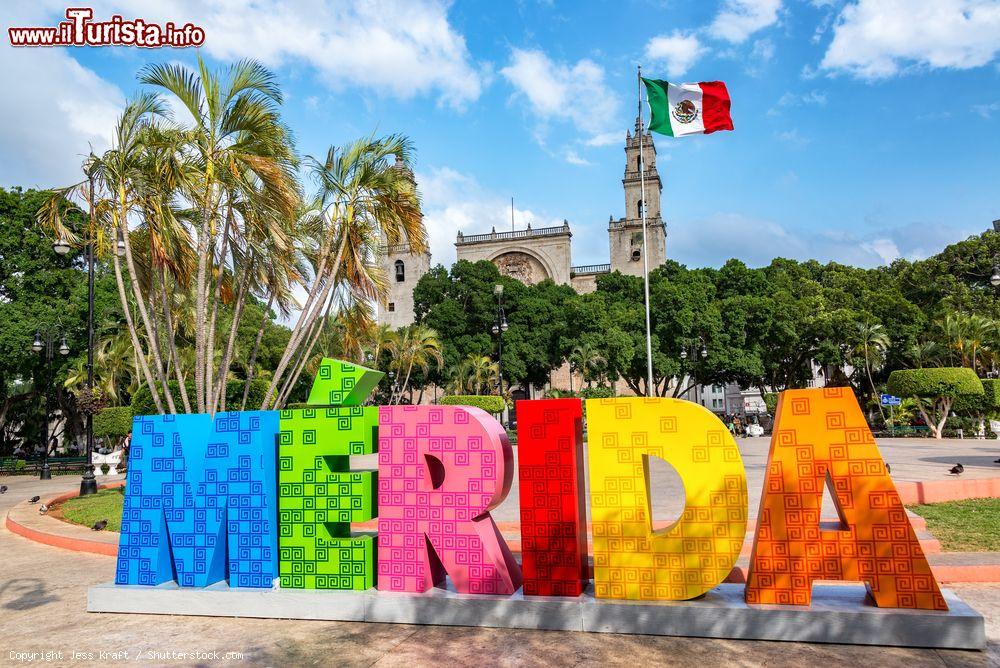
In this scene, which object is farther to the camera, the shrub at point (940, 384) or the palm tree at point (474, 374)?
the palm tree at point (474, 374)

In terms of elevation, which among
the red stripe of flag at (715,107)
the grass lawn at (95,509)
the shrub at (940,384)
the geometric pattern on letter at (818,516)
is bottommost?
the grass lawn at (95,509)

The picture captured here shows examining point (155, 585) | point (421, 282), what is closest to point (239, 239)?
point (155, 585)

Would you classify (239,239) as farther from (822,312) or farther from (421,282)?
(421,282)

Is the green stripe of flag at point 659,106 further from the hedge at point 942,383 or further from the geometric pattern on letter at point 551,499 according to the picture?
the hedge at point 942,383

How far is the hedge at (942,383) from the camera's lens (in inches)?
1055

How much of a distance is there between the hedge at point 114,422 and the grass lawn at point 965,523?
22.3 meters

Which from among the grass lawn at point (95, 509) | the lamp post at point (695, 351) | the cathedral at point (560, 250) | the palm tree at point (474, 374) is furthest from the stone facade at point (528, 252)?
the grass lawn at point (95, 509)

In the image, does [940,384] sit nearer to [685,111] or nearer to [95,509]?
[685,111]

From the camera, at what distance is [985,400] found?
28.3 metres

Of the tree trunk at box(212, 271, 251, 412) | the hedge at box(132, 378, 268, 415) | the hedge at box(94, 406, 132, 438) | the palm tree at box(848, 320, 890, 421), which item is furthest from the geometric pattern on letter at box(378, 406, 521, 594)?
the palm tree at box(848, 320, 890, 421)

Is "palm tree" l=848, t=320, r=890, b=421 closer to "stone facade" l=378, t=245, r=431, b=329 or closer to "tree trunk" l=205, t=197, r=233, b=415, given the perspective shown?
"tree trunk" l=205, t=197, r=233, b=415

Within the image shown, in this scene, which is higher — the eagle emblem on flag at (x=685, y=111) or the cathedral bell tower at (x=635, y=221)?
the cathedral bell tower at (x=635, y=221)

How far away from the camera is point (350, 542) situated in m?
5.97

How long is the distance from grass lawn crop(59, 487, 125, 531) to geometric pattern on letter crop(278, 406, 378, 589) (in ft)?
19.8
